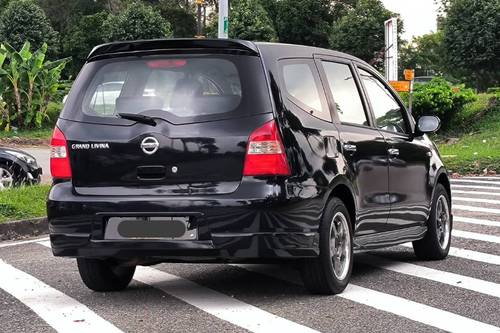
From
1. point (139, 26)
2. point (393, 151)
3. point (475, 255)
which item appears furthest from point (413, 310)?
point (139, 26)

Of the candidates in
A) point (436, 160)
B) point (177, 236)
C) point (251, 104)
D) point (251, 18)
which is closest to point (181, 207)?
point (177, 236)

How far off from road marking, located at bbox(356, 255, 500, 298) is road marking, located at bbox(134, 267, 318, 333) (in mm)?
1743

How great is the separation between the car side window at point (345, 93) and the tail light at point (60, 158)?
2.03 metres

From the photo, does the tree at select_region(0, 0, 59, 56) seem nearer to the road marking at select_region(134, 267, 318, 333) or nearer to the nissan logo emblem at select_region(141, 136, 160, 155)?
the road marking at select_region(134, 267, 318, 333)

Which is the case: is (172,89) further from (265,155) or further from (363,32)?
(363,32)

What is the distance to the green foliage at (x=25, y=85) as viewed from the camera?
87.1 feet

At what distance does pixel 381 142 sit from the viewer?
6980mm

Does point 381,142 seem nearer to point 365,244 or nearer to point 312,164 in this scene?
point 365,244

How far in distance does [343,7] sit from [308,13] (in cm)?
385

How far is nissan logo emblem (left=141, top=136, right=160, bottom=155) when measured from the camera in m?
5.73

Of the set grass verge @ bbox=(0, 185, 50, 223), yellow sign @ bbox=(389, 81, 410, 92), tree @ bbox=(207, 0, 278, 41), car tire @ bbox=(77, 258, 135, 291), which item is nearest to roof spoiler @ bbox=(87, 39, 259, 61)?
car tire @ bbox=(77, 258, 135, 291)

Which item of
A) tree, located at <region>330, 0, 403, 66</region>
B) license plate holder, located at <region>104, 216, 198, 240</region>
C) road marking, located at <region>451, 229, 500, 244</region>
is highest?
tree, located at <region>330, 0, 403, 66</region>

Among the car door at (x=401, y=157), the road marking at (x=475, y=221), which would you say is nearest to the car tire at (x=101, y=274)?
the car door at (x=401, y=157)

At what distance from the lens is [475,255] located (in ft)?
26.2
